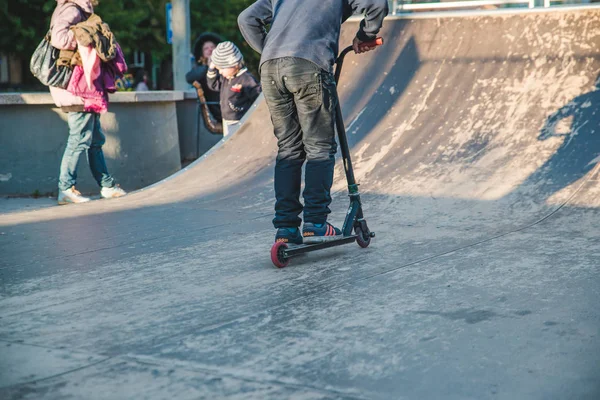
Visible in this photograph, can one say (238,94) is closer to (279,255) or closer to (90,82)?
(90,82)

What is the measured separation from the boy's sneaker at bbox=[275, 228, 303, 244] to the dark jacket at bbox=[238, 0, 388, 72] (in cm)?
93

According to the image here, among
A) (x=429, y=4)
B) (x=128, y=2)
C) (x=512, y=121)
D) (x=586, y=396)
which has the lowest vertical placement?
(x=586, y=396)

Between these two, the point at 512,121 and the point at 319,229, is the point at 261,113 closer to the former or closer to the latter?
the point at 512,121

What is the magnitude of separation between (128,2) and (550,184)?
878 inches

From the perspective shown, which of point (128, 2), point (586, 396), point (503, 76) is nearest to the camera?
point (586, 396)

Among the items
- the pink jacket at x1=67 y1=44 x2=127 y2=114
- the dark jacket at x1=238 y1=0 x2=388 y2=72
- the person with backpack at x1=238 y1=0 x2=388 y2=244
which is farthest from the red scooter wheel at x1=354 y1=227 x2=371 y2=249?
the pink jacket at x1=67 y1=44 x2=127 y2=114

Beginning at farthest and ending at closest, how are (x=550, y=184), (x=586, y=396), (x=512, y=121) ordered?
(x=512, y=121) → (x=550, y=184) → (x=586, y=396)

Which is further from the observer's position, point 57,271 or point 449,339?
point 57,271

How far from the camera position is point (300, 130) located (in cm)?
522

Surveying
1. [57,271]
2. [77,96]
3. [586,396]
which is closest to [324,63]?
[57,271]

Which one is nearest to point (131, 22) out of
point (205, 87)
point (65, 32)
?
point (205, 87)

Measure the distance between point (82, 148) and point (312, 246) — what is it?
3.93m

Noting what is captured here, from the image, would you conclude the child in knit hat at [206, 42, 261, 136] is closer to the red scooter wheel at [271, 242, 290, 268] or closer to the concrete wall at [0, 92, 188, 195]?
the concrete wall at [0, 92, 188, 195]

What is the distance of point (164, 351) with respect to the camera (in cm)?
344
